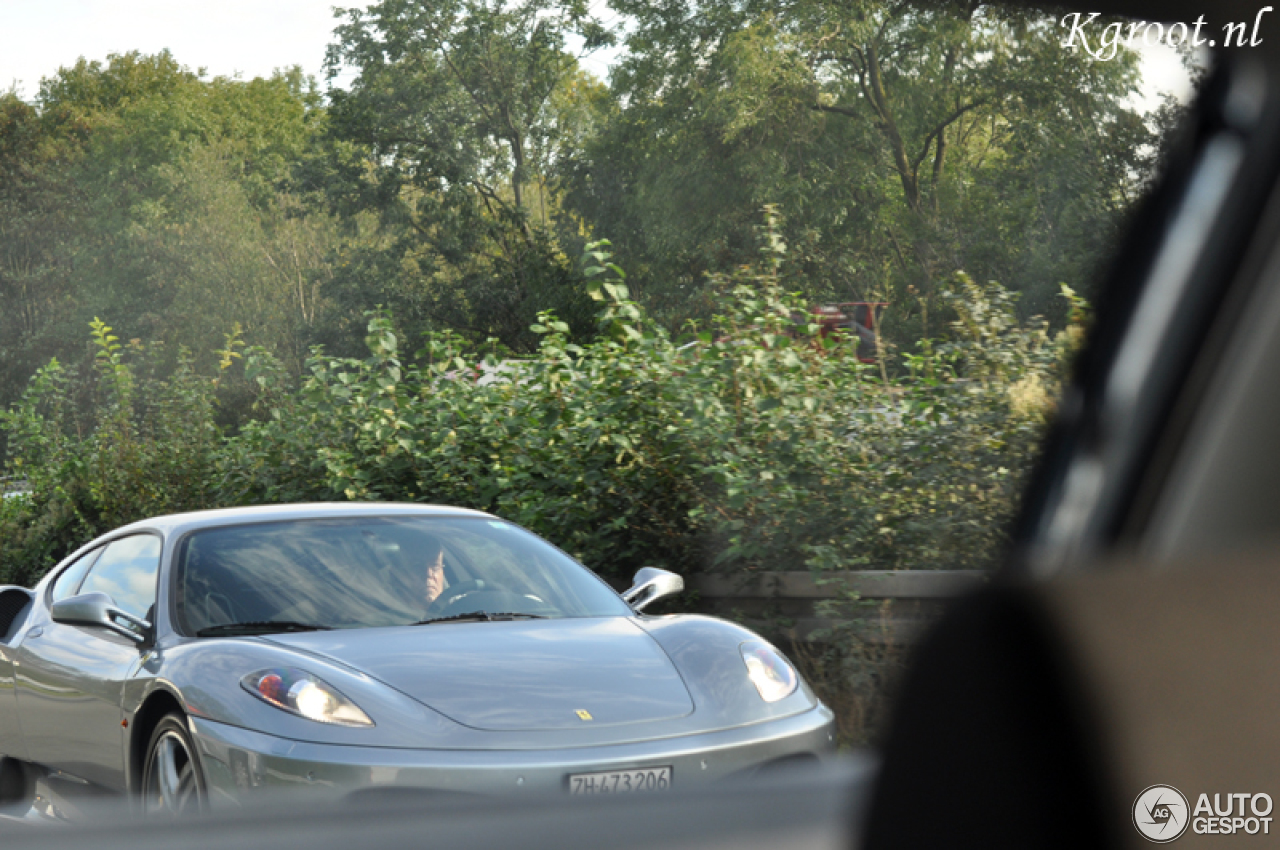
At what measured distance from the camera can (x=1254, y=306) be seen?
6.50 feet

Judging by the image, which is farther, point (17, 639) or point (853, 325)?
point (853, 325)

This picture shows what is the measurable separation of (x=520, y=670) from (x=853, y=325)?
4.76m

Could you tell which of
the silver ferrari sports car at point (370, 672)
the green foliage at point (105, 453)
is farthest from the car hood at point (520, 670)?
the green foliage at point (105, 453)

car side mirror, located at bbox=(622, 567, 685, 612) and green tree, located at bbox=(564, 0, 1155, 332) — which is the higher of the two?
green tree, located at bbox=(564, 0, 1155, 332)

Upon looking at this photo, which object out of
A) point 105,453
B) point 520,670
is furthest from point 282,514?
point 105,453

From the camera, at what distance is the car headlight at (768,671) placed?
4172mm

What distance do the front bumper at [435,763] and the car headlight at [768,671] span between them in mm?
356

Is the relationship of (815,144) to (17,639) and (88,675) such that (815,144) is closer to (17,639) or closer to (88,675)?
(17,639)

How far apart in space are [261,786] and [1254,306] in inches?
105

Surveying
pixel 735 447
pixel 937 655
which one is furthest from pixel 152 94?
pixel 937 655

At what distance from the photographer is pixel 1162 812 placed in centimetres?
133

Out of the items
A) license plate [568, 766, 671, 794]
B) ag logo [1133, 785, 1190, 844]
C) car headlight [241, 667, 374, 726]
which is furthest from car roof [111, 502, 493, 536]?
ag logo [1133, 785, 1190, 844]

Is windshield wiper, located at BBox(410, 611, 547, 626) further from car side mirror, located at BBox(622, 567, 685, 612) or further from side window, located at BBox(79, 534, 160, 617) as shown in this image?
side window, located at BBox(79, 534, 160, 617)

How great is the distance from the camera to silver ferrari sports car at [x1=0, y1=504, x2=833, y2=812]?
3.53 metres
